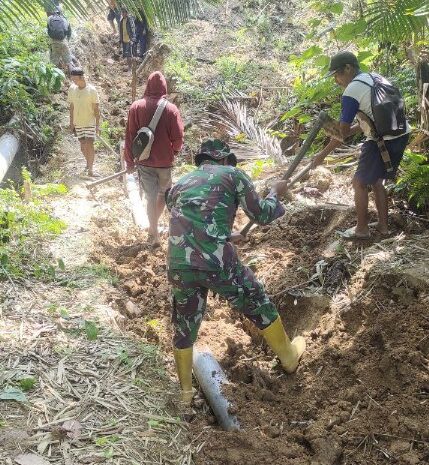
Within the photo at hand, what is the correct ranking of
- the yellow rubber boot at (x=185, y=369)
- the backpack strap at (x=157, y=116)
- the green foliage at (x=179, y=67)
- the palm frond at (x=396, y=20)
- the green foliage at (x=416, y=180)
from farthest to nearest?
the green foliage at (x=179, y=67), the backpack strap at (x=157, y=116), the palm frond at (x=396, y=20), the green foliage at (x=416, y=180), the yellow rubber boot at (x=185, y=369)

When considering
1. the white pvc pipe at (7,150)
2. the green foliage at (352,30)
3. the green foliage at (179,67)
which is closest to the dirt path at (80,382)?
the white pvc pipe at (7,150)

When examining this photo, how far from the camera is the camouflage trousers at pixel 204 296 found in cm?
355

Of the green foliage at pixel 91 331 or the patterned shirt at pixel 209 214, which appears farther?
the green foliage at pixel 91 331

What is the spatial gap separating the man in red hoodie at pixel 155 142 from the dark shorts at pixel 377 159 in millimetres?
2260

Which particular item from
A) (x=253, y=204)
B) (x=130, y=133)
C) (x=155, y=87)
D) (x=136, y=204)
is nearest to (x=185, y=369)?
(x=253, y=204)

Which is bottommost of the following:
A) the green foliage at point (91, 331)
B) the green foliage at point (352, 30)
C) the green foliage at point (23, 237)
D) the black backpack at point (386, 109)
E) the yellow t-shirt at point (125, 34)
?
the green foliage at point (91, 331)

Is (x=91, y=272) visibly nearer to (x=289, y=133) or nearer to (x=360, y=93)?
(x=360, y=93)

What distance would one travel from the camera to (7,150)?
8.57 metres

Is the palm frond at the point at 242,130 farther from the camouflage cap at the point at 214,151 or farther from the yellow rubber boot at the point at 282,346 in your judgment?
the yellow rubber boot at the point at 282,346

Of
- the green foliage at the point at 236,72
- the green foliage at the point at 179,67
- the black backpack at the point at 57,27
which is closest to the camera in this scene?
the black backpack at the point at 57,27

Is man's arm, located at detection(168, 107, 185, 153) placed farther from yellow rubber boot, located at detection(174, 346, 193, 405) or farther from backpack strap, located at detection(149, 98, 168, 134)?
yellow rubber boot, located at detection(174, 346, 193, 405)

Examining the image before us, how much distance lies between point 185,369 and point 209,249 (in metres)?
0.91

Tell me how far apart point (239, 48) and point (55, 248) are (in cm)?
1020

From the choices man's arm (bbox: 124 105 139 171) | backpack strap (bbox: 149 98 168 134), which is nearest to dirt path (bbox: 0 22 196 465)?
man's arm (bbox: 124 105 139 171)
